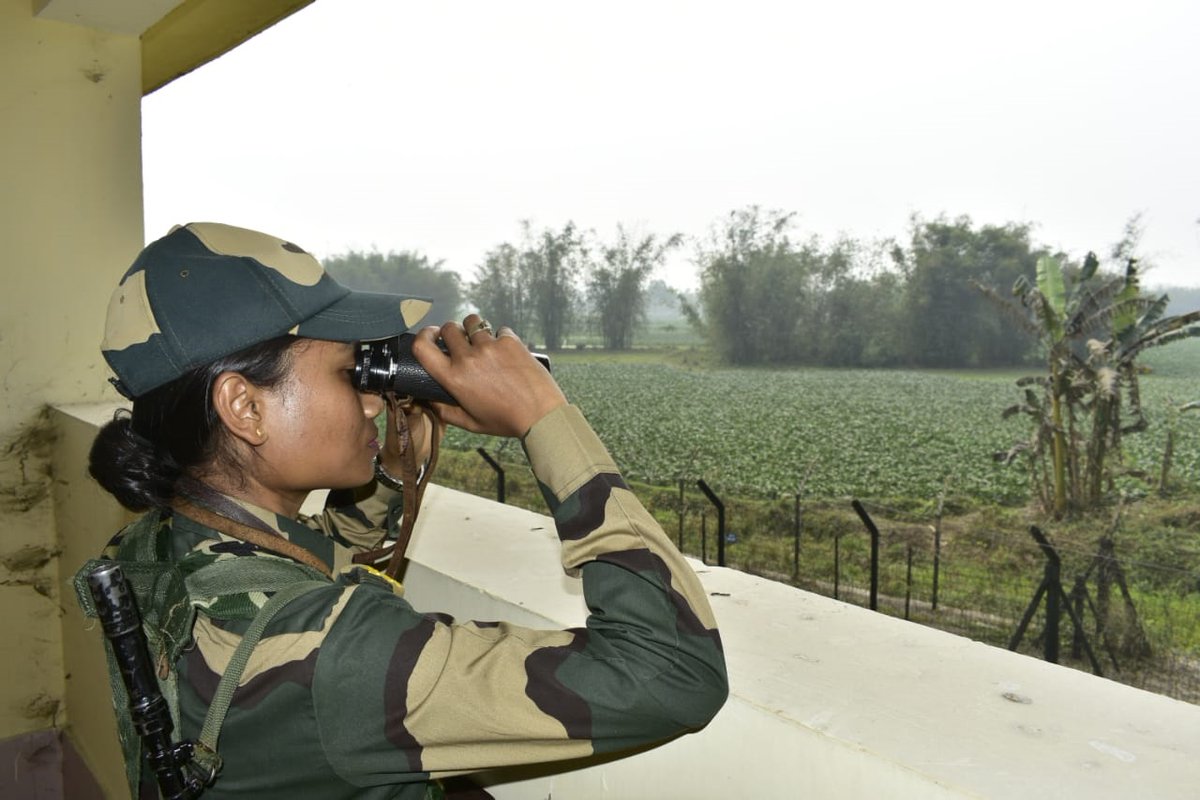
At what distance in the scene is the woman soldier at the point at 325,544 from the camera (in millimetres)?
494

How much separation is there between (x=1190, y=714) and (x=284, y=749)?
2.09 ft

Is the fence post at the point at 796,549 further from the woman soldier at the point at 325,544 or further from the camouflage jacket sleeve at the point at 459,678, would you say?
the camouflage jacket sleeve at the point at 459,678

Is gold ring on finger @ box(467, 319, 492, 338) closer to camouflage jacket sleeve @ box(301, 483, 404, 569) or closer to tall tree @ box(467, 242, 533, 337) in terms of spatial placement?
camouflage jacket sleeve @ box(301, 483, 404, 569)

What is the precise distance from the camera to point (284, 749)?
1.72 ft

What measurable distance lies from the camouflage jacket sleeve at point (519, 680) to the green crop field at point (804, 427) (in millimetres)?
1912

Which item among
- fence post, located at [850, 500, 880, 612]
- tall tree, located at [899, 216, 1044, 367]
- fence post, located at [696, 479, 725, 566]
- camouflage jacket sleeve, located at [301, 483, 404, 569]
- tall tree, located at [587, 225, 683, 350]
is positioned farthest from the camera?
tall tree, located at [587, 225, 683, 350]

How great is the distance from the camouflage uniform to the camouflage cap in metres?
0.18

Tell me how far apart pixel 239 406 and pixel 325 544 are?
188 millimetres

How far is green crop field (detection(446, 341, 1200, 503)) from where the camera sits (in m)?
2.62

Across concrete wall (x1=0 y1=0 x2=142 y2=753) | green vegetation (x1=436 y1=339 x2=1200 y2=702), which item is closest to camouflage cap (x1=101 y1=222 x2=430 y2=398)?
concrete wall (x1=0 y1=0 x2=142 y2=753)

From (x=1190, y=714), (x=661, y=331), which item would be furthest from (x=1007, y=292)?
(x=1190, y=714)

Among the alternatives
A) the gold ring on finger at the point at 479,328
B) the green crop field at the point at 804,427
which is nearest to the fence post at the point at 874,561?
the green crop field at the point at 804,427

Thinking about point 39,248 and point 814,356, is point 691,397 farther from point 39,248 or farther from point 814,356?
point 39,248

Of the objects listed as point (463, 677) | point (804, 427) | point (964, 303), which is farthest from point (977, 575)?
point (463, 677)
